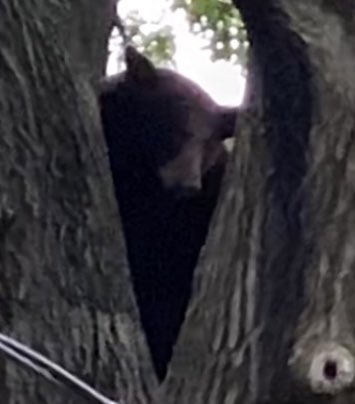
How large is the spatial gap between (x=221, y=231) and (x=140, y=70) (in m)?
2.27

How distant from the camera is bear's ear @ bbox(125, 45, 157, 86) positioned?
5047 millimetres

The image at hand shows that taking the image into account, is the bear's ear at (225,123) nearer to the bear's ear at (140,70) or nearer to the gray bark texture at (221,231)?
the bear's ear at (140,70)

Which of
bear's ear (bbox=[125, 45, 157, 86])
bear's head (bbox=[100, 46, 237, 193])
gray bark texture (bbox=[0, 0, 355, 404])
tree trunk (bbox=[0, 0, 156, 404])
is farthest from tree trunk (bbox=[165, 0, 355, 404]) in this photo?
bear's ear (bbox=[125, 45, 157, 86])

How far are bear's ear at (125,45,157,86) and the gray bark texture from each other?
5.98 ft

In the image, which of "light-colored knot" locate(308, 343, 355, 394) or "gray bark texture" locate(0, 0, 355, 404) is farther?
"gray bark texture" locate(0, 0, 355, 404)

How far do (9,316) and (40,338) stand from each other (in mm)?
73

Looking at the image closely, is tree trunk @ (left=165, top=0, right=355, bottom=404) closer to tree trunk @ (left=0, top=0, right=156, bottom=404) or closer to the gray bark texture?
the gray bark texture

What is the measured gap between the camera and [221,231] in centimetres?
291

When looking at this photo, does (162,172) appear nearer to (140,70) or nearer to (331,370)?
(140,70)

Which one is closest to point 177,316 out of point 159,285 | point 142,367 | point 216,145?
point 159,285

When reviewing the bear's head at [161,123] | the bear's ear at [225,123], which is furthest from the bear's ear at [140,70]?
the bear's ear at [225,123]

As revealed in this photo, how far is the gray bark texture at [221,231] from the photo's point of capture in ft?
8.85

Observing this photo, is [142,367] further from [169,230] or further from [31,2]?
[169,230]

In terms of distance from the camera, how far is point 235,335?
2.79 meters
